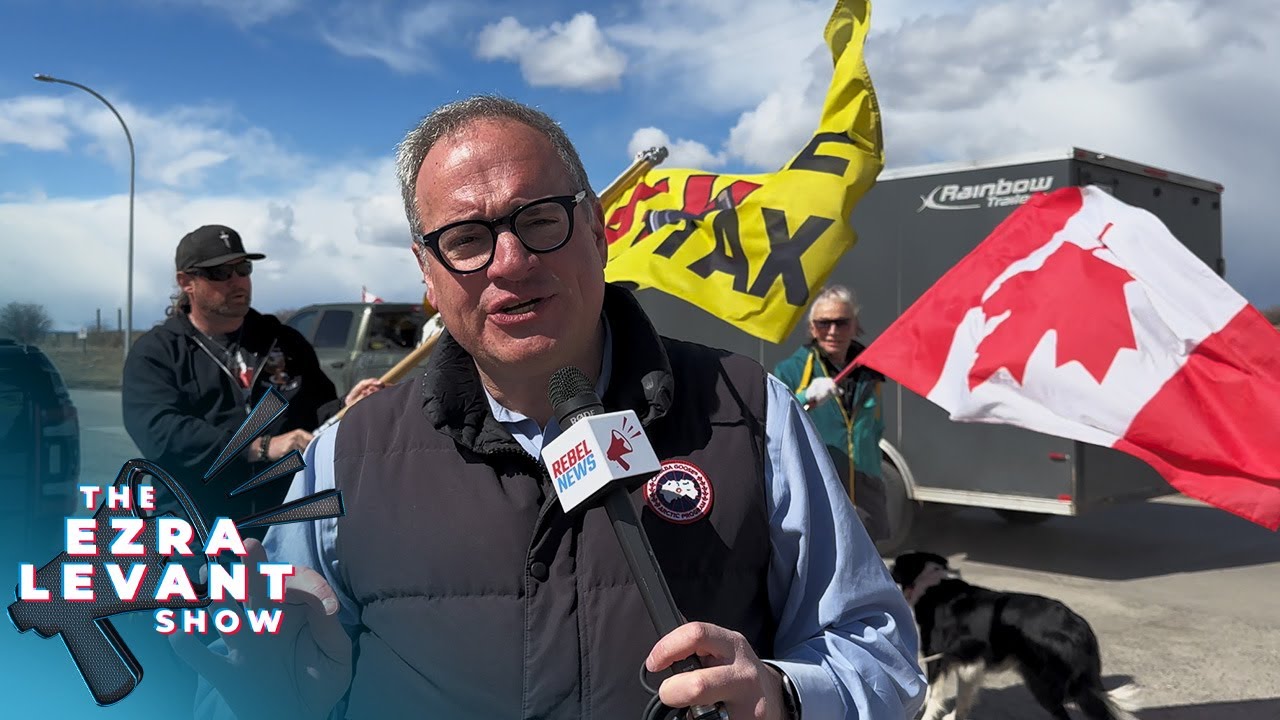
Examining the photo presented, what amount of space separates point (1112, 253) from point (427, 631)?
4292 millimetres

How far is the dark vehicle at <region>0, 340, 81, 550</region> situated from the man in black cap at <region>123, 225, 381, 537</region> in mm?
99

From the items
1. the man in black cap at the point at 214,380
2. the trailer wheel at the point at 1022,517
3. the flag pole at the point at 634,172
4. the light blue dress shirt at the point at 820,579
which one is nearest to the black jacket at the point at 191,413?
the man in black cap at the point at 214,380

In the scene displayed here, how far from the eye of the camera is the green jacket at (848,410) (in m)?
5.74

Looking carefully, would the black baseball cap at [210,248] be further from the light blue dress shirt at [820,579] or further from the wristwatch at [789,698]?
the wristwatch at [789,698]

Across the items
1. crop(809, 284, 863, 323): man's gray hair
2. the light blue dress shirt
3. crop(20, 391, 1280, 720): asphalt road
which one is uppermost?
crop(809, 284, 863, 323): man's gray hair

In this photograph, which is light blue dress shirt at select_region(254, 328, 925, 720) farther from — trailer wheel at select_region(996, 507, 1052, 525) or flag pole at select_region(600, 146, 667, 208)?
trailer wheel at select_region(996, 507, 1052, 525)

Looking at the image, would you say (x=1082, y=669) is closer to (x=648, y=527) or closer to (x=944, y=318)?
(x=944, y=318)

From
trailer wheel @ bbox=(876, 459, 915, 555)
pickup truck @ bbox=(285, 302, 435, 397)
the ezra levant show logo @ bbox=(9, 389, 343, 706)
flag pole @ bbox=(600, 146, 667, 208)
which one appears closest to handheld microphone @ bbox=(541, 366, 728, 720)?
the ezra levant show logo @ bbox=(9, 389, 343, 706)

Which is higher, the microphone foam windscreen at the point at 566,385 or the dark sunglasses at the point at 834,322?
the dark sunglasses at the point at 834,322

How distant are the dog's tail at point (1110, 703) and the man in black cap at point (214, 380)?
3.45 meters

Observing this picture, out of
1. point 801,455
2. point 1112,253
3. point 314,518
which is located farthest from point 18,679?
point 1112,253

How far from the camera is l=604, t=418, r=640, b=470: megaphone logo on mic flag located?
3.83 ft

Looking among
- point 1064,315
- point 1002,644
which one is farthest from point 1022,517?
point 1064,315

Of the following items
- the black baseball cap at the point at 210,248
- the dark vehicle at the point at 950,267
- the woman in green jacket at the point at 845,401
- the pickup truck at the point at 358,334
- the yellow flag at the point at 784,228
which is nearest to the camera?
the black baseball cap at the point at 210,248
